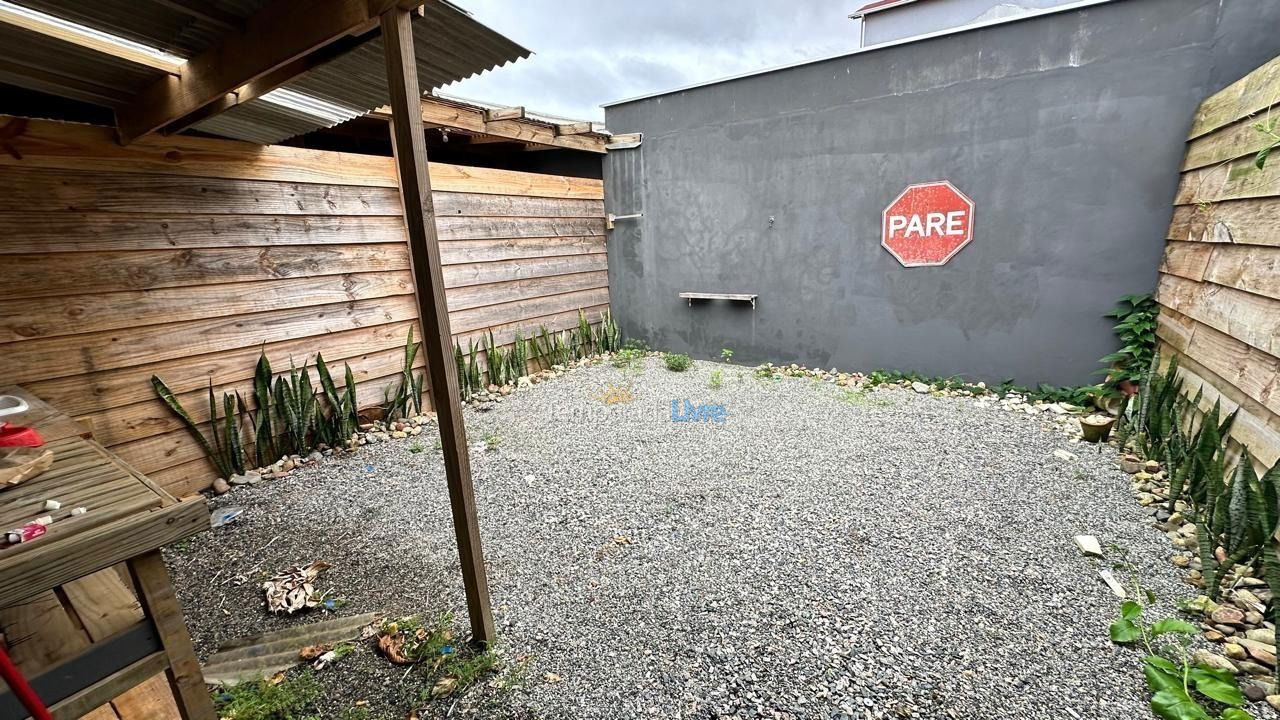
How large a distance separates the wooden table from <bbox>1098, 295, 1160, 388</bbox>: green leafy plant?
16.2ft

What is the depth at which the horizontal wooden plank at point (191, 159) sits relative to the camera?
223 cm

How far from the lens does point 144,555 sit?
2.81ft

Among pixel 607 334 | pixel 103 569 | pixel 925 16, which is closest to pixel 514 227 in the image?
pixel 607 334

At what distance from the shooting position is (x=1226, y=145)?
2.65 metres

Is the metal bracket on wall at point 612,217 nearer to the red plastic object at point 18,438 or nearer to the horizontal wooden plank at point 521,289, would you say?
the horizontal wooden plank at point 521,289

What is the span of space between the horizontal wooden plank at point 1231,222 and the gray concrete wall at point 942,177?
0.29m

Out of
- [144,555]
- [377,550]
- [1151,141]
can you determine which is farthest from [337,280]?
[1151,141]

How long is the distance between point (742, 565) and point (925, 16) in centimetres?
1094

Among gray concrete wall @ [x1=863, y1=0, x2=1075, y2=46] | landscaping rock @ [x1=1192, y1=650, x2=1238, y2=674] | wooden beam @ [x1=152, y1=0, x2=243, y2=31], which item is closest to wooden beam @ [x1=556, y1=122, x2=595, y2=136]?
wooden beam @ [x1=152, y1=0, x2=243, y2=31]

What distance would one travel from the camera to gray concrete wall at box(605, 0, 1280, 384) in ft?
10.8

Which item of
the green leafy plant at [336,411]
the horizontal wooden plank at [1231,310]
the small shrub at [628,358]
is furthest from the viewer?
the small shrub at [628,358]

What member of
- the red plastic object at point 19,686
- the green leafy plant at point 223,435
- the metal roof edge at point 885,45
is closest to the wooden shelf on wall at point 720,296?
the metal roof edge at point 885,45

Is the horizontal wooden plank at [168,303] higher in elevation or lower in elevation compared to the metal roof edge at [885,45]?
A: lower

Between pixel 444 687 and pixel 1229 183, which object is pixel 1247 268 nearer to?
pixel 1229 183
